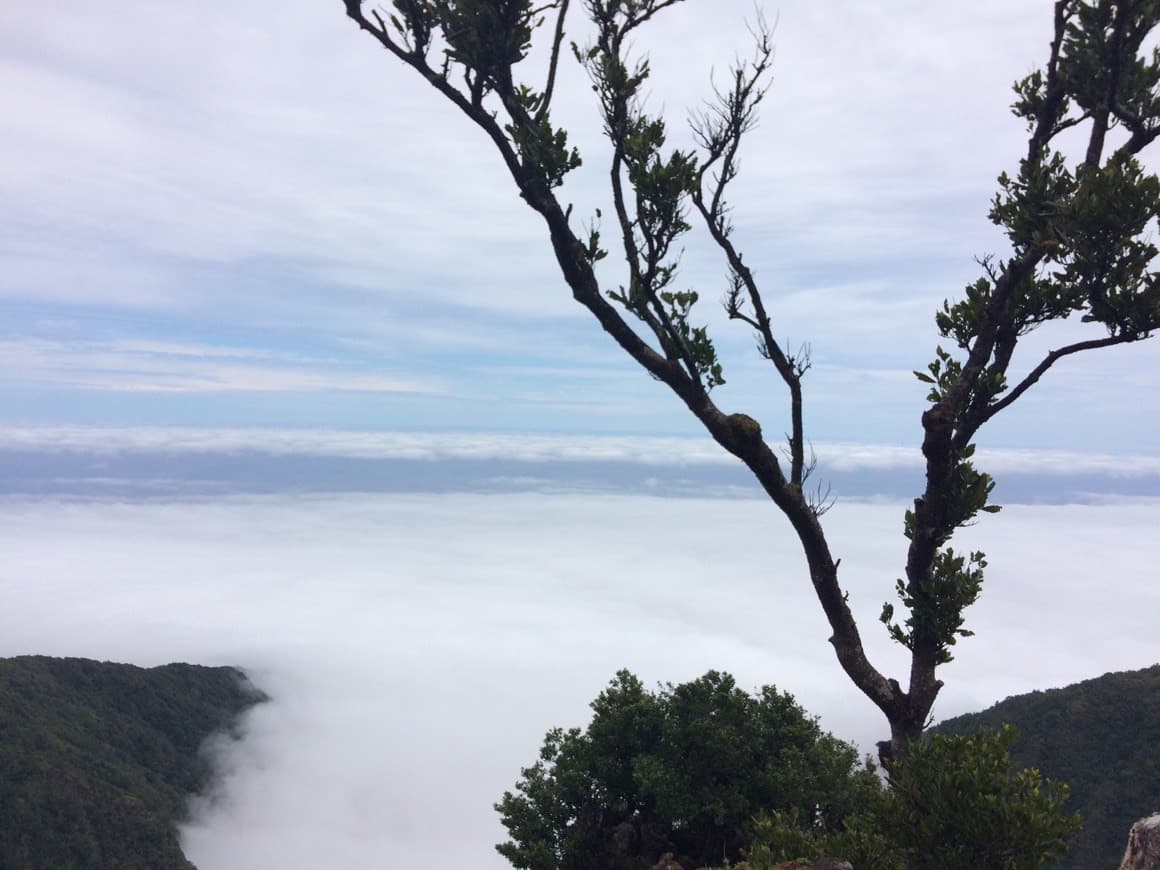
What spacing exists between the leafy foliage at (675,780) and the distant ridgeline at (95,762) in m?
84.6

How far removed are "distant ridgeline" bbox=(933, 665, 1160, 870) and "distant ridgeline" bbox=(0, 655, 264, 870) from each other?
85.3 m

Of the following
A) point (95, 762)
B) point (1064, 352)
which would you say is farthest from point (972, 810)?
point (95, 762)

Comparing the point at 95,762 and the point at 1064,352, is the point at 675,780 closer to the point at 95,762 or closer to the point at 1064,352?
the point at 1064,352

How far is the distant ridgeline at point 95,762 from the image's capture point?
84.2 metres

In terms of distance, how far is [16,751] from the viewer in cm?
8862

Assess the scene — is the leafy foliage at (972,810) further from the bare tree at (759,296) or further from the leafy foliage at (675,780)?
the leafy foliage at (675,780)

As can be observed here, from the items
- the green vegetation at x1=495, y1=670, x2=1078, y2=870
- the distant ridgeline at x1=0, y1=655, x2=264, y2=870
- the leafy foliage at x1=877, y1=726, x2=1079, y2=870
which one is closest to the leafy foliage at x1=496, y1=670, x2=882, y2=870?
the green vegetation at x1=495, y1=670, x2=1078, y2=870

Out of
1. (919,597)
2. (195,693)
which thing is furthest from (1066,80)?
(195,693)

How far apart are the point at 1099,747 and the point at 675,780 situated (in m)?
67.6

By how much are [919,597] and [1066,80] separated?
20.6 ft

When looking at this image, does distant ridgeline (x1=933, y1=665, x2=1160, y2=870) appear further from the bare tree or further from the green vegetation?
the bare tree

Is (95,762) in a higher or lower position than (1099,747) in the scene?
lower

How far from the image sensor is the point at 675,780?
A: 69.3 ft

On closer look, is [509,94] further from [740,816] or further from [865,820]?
[740,816]
